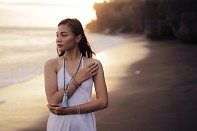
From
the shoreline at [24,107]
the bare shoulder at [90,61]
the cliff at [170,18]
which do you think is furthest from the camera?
the cliff at [170,18]

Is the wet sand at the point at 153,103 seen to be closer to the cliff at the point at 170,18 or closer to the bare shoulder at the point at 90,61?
the bare shoulder at the point at 90,61

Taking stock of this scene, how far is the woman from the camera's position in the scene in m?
2.72

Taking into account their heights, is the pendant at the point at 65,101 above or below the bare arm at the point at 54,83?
below

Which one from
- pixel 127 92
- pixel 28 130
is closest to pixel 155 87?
pixel 127 92

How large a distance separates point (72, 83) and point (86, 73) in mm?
119

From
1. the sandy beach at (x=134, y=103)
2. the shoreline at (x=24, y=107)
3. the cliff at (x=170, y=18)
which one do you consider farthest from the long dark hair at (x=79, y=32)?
the cliff at (x=170, y=18)

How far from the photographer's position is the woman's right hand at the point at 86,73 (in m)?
2.73

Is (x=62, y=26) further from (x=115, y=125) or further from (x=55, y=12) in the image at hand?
(x=55, y=12)

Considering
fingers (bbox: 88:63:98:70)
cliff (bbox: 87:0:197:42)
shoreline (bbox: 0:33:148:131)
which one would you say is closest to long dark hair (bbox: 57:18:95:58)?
fingers (bbox: 88:63:98:70)

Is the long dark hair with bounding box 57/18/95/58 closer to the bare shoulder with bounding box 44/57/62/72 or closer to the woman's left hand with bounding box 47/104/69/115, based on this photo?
the bare shoulder with bounding box 44/57/62/72

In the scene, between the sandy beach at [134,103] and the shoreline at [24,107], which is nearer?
the sandy beach at [134,103]

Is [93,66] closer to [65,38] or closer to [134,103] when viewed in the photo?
[65,38]

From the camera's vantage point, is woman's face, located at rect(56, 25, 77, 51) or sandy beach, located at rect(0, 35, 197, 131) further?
sandy beach, located at rect(0, 35, 197, 131)

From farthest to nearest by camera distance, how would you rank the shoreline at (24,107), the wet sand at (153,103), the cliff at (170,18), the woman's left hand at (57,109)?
the cliff at (170,18) < the shoreline at (24,107) < the wet sand at (153,103) < the woman's left hand at (57,109)
